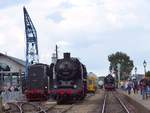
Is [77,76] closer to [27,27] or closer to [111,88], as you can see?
[27,27]

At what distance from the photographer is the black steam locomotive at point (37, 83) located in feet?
172

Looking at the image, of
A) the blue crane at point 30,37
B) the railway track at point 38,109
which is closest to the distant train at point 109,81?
the blue crane at point 30,37

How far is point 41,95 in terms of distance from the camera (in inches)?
2100

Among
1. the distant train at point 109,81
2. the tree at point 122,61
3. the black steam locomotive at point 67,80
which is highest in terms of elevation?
the tree at point 122,61

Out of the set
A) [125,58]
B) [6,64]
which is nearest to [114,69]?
[125,58]

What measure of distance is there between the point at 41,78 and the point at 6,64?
47260 millimetres

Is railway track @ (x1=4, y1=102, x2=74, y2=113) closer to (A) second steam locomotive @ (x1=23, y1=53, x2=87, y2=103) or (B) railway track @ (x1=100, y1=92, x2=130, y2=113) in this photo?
(B) railway track @ (x1=100, y1=92, x2=130, y2=113)

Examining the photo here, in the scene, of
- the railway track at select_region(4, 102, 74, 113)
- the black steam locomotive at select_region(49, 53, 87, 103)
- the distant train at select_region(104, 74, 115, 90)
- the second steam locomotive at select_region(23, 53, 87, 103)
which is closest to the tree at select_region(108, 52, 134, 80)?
the distant train at select_region(104, 74, 115, 90)

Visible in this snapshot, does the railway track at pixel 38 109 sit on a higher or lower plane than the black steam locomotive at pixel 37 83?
lower

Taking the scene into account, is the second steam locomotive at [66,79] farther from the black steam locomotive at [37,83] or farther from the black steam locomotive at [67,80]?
the black steam locomotive at [37,83]

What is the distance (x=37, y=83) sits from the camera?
52906mm

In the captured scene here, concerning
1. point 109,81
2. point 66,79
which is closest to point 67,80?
point 66,79

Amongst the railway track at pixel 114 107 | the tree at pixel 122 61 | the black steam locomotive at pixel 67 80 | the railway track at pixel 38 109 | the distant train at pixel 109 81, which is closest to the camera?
the railway track at pixel 114 107

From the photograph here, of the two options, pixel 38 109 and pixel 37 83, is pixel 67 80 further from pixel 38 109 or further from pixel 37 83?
pixel 37 83
